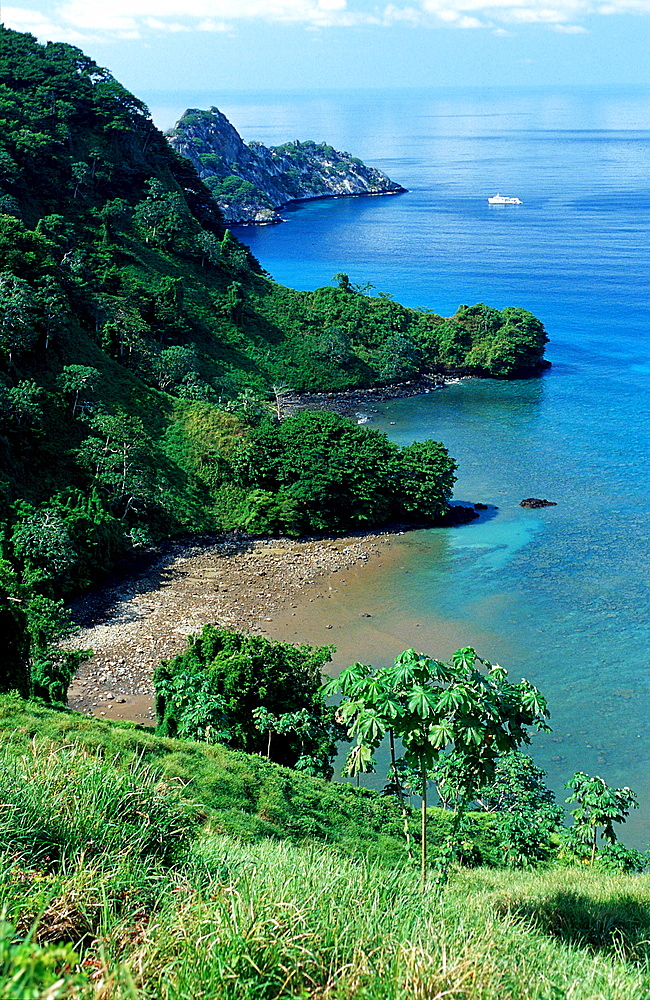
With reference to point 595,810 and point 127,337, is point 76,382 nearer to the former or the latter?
point 127,337

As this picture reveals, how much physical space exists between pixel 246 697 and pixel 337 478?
56.8 ft

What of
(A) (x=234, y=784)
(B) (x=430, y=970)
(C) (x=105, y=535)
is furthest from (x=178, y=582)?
(B) (x=430, y=970)

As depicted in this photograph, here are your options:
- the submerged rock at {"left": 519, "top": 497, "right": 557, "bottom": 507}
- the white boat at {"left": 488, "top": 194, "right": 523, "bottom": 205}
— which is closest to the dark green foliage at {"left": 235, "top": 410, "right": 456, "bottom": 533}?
the submerged rock at {"left": 519, "top": 497, "right": 557, "bottom": 507}

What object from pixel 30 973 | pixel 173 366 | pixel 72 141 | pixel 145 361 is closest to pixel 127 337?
pixel 145 361

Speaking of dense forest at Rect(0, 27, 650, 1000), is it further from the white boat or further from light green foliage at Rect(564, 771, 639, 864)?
the white boat

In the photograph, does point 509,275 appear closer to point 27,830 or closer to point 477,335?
point 477,335

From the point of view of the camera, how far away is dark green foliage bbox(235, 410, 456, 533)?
38.1 m

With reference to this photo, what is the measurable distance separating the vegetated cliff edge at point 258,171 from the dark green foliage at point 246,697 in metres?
116

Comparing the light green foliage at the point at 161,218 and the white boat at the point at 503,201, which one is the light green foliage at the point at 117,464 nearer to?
the light green foliage at the point at 161,218

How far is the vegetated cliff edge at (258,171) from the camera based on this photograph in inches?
5231

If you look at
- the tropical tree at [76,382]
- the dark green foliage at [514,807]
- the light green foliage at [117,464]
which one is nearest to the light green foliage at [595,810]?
the dark green foliage at [514,807]

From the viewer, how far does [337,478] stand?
38.1 metres

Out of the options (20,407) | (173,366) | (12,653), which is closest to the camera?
(12,653)

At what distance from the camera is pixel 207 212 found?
69.4m
